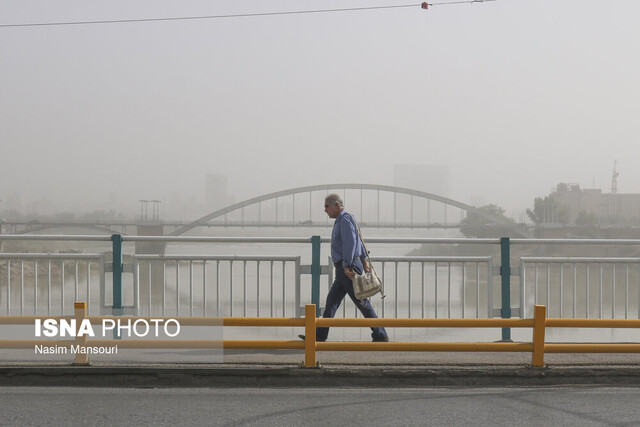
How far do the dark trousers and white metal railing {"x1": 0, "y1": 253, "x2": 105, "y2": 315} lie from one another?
245cm

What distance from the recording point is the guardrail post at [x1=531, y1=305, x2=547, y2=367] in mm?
6594

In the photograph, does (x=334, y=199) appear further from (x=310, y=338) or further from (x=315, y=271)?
(x=310, y=338)

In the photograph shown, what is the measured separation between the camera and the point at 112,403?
5.65 meters

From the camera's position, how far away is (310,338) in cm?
655

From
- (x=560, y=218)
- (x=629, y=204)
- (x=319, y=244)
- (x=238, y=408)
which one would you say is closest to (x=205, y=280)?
(x=319, y=244)

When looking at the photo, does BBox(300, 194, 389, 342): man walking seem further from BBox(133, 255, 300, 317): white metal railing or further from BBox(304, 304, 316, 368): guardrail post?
BBox(304, 304, 316, 368): guardrail post

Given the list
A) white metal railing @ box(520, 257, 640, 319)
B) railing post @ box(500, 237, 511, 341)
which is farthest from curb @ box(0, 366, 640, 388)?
white metal railing @ box(520, 257, 640, 319)

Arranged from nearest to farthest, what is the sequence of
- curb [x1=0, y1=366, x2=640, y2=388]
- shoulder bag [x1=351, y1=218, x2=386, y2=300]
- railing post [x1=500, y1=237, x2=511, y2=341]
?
curb [x1=0, y1=366, x2=640, y2=388] → shoulder bag [x1=351, y1=218, x2=386, y2=300] → railing post [x1=500, y1=237, x2=511, y2=341]

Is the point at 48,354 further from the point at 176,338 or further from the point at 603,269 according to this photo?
the point at 603,269

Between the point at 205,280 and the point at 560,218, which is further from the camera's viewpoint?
the point at 560,218

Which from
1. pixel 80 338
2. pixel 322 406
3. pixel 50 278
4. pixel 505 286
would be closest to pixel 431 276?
pixel 505 286

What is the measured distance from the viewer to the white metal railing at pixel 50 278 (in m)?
8.56

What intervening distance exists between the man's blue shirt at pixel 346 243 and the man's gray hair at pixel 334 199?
12 centimetres

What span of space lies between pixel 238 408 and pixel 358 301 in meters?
2.50
